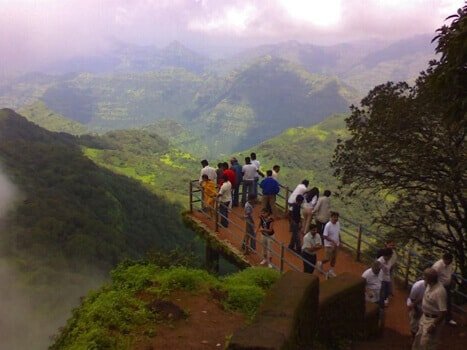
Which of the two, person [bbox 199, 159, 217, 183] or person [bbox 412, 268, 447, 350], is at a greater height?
person [bbox 199, 159, 217, 183]

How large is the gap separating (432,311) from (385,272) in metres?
2.01

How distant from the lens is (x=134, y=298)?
8.09 m

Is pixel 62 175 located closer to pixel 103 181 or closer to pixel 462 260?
pixel 103 181

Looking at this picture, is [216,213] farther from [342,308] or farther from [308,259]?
[342,308]

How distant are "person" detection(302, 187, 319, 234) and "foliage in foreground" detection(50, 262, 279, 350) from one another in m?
2.07

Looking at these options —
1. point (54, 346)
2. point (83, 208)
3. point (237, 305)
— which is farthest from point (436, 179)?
point (83, 208)

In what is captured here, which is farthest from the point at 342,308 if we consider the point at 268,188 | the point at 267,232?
the point at 268,188

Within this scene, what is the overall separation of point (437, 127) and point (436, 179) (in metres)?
Answer: 1.36

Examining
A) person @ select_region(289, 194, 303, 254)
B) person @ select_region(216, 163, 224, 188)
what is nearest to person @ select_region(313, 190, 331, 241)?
person @ select_region(289, 194, 303, 254)

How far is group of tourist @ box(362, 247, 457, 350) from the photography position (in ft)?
21.2

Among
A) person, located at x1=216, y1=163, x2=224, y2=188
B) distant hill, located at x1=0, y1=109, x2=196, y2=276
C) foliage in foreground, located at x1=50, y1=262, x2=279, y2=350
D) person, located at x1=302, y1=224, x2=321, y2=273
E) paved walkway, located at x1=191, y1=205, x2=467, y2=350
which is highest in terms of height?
person, located at x1=216, y1=163, x2=224, y2=188

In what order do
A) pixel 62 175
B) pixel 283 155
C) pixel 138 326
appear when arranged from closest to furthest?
pixel 138 326 < pixel 62 175 < pixel 283 155

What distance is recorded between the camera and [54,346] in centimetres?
764

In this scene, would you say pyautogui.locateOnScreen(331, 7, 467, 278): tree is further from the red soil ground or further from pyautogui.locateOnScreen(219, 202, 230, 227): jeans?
the red soil ground
